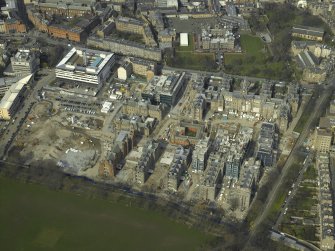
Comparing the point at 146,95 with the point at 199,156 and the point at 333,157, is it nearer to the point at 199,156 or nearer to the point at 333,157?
the point at 199,156

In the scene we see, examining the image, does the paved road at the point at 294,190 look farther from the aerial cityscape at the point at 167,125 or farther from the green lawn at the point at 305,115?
the green lawn at the point at 305,115

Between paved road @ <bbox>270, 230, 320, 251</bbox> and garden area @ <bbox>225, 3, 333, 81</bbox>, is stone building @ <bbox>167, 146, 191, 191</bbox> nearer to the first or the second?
paved road @ <bbox>270, 230, 320, 251</bbox>

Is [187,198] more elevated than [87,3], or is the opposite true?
[87,3]

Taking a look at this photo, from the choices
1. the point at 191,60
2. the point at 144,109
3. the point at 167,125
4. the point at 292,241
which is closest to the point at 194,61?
the point at 191,60

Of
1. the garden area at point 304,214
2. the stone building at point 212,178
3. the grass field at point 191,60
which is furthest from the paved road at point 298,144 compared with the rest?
the grass field at point 191,60

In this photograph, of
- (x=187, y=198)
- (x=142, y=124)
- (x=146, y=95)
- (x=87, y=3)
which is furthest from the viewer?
(x=87, y=3)

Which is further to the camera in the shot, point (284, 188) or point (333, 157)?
point (333, 157)

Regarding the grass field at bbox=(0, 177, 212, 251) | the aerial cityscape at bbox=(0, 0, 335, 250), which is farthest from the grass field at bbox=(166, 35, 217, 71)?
the grass field at bbox=(0, 177, 212, 251)

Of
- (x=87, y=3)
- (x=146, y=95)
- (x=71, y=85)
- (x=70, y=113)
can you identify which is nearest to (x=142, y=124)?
(x=146, y=95)
